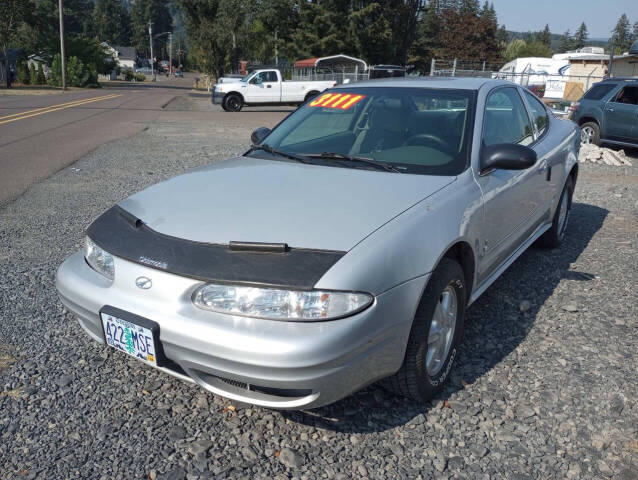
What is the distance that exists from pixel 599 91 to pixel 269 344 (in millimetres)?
12157

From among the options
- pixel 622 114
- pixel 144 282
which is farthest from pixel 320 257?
pixel 622 114

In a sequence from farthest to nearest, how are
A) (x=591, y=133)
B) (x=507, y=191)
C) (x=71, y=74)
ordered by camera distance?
(x=71, y=74) → (x=591, y=133) → (x=507, y=191)

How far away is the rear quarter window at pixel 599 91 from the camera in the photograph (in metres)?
11.7

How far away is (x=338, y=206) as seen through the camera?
2.57m

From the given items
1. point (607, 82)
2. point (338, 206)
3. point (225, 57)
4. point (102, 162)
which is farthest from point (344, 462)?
point (225, 57)

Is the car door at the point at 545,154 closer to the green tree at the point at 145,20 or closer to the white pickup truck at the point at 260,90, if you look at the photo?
the white pickup truck at the point at 260,90

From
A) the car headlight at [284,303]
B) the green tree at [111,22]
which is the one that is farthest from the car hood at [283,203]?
the green tree at [111,22]

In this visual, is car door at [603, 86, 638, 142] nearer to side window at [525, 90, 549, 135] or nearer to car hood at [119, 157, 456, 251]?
side window at [525, 90, 549, 135]

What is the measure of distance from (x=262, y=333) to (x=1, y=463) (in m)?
1.24

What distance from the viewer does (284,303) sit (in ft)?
6.87

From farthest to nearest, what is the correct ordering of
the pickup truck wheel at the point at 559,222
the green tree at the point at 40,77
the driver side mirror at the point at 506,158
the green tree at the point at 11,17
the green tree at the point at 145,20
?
the green tree at the point at 145,20 → the green tree at the point at 40,77 → the green tree at the point at 11,17 → the pickup truck wheel at the point at 559,222 → the driver side mirror at the point at 506,158

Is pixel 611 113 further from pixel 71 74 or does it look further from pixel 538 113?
pixel 71 74

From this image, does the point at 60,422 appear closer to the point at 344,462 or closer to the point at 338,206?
the point at 344,462

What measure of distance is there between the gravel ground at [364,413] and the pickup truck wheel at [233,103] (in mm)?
20116
